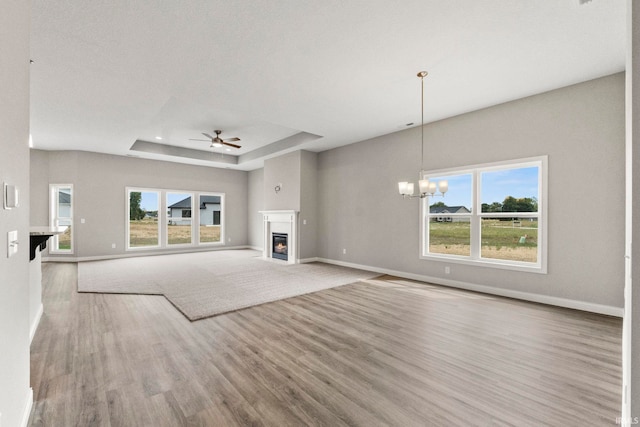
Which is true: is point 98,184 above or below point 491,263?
above

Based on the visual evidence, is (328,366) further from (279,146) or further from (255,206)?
(255,206)

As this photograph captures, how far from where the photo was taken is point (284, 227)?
25.6 ft

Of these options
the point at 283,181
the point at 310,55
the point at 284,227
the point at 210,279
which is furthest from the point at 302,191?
the point at 310,55

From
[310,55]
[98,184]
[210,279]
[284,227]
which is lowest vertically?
[210,279]

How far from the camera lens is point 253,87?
12.7 feet

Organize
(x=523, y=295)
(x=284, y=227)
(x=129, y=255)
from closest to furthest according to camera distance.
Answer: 1. (x=523, y=295)
2. (x=284, y=227)
3. (x=129, y=255)

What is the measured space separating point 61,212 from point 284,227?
19.7 feet

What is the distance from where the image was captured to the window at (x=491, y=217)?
166 inches

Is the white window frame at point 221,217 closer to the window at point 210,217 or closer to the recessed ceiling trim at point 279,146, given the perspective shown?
the window at point 210,217

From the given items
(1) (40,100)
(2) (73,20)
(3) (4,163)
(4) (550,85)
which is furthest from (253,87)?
→ (4) (550,85)

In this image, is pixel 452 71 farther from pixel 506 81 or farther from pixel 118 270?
pixel 118 270

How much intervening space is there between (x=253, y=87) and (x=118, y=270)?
17.4ft

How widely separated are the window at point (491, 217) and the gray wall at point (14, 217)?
17.4 ft

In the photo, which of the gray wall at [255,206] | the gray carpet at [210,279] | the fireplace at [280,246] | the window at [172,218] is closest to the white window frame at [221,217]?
the window at [172,218]
